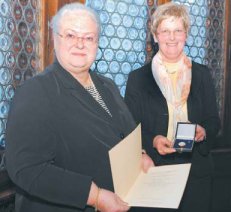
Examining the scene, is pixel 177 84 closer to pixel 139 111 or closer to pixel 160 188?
pixel 139 111

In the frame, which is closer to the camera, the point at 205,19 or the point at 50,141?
the point at 50,141

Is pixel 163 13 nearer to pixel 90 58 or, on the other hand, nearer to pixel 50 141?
pixel 90 58

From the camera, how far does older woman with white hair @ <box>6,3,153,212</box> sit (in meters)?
1.36

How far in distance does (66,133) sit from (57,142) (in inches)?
1.7

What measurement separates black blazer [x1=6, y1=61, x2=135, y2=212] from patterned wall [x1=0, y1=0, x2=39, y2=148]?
76cm

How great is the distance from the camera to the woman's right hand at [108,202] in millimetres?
1416

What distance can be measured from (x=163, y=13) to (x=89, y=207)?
1154mm

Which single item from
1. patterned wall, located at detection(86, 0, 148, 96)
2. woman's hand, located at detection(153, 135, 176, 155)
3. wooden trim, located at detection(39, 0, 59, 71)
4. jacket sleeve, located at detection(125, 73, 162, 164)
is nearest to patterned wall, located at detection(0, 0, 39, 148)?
wooden trim, located at detection(39, 0, 59, 71)

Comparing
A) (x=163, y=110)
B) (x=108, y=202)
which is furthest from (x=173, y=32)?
(x=108, y=202)

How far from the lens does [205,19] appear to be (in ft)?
11.2

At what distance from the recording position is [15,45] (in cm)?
229

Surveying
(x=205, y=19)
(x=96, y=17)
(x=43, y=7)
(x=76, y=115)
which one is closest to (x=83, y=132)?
(x=76, y=115)

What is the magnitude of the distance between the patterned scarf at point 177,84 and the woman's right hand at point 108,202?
0.92 metres

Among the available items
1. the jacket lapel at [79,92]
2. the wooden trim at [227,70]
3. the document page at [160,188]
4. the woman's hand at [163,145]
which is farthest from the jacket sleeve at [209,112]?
the wooden trim at [227,70]
